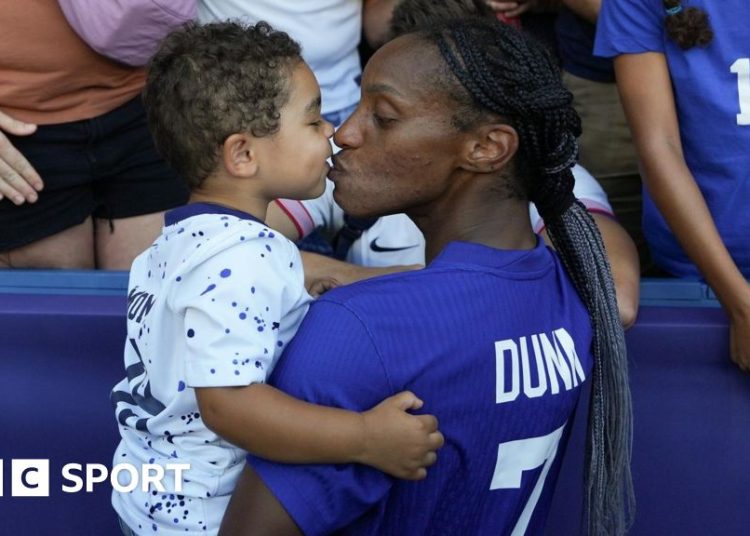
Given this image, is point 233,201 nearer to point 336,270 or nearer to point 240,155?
point 240,155

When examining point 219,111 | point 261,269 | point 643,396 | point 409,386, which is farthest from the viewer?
point 643,396

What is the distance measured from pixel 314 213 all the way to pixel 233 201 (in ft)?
2.66

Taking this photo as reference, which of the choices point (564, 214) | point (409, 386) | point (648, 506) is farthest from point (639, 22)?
point (409, 386)

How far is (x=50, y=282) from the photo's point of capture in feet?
8.29

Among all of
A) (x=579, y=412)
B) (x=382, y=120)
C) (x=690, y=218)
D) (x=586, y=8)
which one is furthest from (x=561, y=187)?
(x=586, y=8)

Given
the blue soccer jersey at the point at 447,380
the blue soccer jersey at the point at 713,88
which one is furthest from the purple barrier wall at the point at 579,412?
the blue soccer jersey at the point at 447,380

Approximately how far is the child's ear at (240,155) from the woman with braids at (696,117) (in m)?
0.94

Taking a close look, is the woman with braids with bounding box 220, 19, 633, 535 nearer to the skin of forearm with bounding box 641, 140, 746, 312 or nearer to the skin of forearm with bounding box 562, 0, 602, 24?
the skin of forearm with bounding box 641, 140, 746, 312

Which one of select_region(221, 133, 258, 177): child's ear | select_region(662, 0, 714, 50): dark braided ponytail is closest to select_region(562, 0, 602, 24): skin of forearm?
select_region(662, 0, 714, 50): dark braided ponytail

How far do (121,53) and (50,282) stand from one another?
55 centimetres

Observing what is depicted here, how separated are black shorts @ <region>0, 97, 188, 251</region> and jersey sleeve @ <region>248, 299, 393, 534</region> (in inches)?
52.0

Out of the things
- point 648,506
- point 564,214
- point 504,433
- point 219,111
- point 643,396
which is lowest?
point 648,506

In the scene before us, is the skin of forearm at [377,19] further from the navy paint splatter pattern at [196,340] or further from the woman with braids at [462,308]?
the navy paint splatter pattern at [196,340]

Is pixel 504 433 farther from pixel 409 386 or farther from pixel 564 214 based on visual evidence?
pixel 564 214
